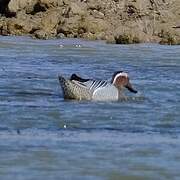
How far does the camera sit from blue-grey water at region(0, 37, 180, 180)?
8188 millimetres

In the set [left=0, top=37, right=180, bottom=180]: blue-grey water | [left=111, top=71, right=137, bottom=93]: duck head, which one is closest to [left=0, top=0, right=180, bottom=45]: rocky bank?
[left=0, top=37, right=180, bottom=180]: blue-grey water

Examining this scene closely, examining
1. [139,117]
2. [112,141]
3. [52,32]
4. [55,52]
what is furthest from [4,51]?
[112,141]

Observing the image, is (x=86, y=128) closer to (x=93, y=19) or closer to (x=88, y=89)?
(x=88, y=89)

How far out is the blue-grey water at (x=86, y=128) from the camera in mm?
8188

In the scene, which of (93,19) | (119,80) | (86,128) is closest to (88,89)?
(119,80)

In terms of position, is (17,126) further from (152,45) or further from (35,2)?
(35,2)

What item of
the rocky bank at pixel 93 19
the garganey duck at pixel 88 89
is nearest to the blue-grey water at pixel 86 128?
the garganey duck at pixel 88 89

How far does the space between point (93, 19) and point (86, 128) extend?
23983mm

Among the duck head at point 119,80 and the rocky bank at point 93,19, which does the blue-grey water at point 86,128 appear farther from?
the rocky bank at point 93,19

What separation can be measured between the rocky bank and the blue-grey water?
12505mm

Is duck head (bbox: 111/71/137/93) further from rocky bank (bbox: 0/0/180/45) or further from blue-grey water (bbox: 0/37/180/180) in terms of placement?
rocky bank (bbox: 0/0/180/45)

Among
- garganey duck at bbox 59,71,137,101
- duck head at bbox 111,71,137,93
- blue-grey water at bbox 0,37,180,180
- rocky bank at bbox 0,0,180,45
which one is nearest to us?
blue-grey water at bbox 0,37,180,180

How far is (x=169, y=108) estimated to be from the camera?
12.7 m

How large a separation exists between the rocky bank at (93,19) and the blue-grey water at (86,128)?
12.5 metres
